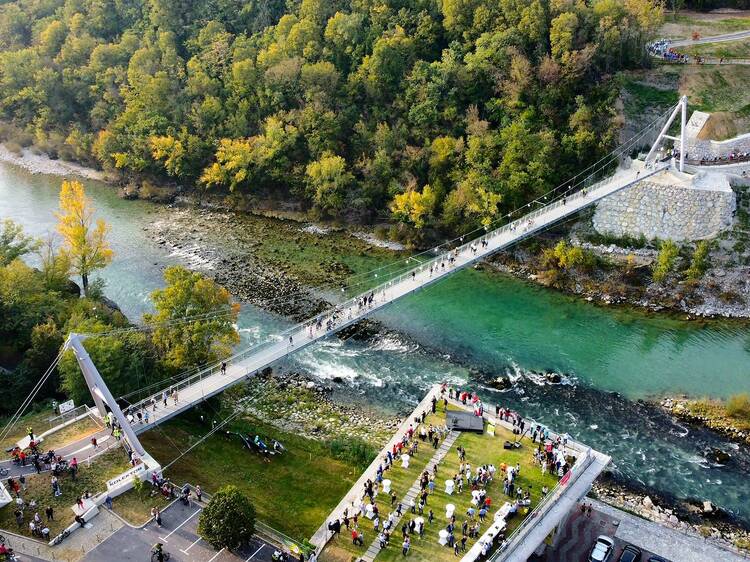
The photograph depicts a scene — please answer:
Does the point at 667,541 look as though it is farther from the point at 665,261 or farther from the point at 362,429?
the point at 665,261

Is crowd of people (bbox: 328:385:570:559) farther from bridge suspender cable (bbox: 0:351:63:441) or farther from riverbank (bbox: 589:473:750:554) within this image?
bridge suspender cable (bbox: 0:351:63:441)

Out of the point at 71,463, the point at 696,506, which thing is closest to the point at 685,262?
the point at 696,506

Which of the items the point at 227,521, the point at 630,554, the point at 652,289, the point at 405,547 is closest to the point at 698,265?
the point at 652,289

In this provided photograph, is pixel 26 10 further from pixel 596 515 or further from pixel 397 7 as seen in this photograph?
pixel 596 515

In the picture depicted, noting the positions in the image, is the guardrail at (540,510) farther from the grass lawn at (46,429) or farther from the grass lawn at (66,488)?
the grass lawn at (46,429)

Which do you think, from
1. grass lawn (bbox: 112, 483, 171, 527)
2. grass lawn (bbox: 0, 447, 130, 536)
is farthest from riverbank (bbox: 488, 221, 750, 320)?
grass lawn (bbox: 0, 447, 130, 536)

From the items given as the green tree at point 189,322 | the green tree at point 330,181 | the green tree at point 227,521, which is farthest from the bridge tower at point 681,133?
the green tree at point 227,521

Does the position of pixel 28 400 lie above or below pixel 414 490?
above
